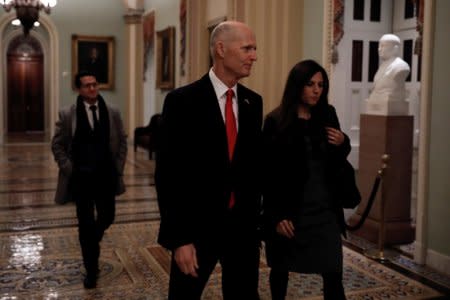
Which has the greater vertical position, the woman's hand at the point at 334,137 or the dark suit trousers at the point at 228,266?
the woman's hand at the point at 334,137

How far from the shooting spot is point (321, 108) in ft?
10.6

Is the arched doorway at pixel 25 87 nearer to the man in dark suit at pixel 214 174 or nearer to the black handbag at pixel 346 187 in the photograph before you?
the black handbag at pixel 346 187

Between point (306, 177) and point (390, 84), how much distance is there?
3350mm

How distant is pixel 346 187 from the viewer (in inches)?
124

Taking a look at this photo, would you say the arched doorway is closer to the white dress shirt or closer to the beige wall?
the beige wall

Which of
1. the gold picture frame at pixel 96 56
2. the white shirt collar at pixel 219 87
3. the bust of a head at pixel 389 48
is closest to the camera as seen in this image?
the white shirt collar at pixel 219 87

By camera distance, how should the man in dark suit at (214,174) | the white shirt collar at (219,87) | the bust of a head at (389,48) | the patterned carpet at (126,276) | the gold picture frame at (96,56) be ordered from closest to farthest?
the man in dark suit at (214,174) < the white shirt collar at (219,87) < the patterned carpet at (126,276) < the bust of a head at (389,48) < the gold picture frame at (96,56)

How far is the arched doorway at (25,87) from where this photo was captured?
20.8m

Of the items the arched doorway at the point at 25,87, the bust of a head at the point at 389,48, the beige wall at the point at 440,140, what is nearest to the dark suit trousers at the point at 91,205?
the beige wall at the point at 440,140

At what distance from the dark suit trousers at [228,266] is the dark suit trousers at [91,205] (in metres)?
2.12

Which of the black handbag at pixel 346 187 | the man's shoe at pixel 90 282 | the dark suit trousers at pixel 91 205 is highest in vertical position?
the black handbag at pixel 346 187

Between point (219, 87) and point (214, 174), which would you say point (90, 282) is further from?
point (219, 87)

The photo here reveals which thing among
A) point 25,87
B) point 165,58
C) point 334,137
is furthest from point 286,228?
point 25,87

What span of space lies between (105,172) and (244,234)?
229 cm
